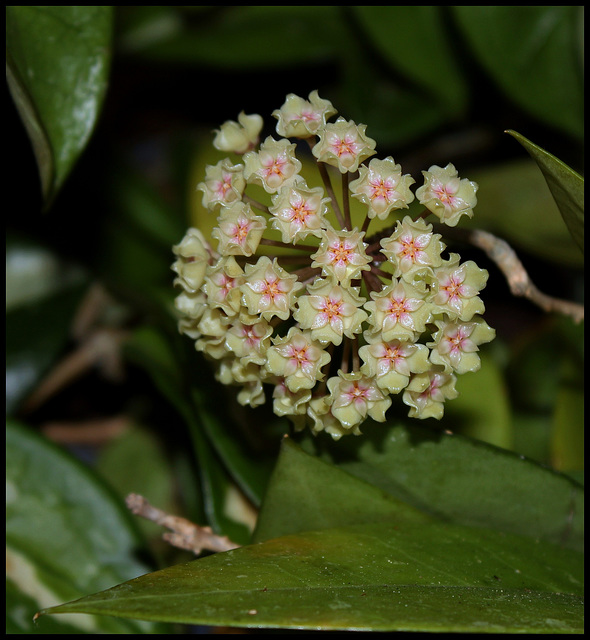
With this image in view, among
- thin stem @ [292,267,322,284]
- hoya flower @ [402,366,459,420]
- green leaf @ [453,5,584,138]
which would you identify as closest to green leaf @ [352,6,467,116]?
green leaf @ [453,5,584,138]

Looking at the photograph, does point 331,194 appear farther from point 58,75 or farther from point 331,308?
point 58,75

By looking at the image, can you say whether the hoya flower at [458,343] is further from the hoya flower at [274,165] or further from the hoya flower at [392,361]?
the hoya flower at [274,165]

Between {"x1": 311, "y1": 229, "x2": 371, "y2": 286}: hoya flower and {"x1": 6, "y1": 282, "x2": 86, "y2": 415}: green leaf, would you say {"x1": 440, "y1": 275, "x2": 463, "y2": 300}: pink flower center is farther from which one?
{"x1": 6, "y1": 282, "x2": 86, "y2": 415}: green leaf

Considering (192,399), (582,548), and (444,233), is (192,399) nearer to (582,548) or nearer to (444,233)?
(444,233)

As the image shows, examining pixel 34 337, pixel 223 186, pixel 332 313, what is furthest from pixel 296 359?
pixel 34 337

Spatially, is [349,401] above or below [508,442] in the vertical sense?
above

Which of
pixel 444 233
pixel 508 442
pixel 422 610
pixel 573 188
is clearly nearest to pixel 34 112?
pixel 444 233

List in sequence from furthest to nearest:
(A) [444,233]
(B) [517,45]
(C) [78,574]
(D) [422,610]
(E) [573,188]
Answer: (B) [517,45]
(C) [78,574]
(A) [444,233]
(E) [573,188]
(D) [422,610]

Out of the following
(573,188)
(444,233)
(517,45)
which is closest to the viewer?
(573,188)

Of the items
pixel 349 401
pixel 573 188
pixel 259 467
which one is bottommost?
pixel 259 467
